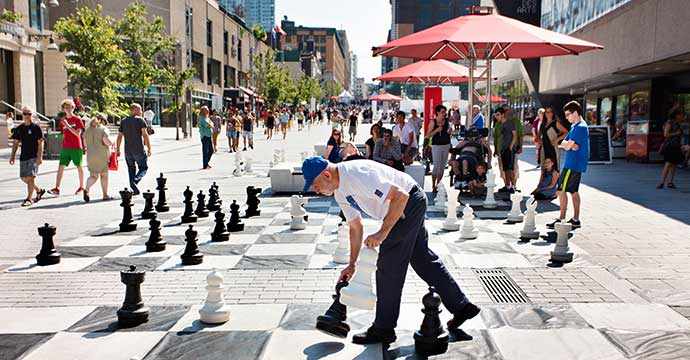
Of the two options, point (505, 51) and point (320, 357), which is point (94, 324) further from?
point (505, 51)

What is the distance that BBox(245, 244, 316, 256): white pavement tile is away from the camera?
7.48 meters

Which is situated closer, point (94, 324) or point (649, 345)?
point (649, 345)

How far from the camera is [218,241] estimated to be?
26.6 ft

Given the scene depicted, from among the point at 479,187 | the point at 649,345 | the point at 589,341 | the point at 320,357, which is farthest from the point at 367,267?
the point at 479,187

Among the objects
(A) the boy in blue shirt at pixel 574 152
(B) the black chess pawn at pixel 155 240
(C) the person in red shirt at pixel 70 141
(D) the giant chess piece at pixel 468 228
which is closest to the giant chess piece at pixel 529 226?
(D) the giant chess piece at pixel 468 228

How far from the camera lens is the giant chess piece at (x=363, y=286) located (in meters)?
4.09

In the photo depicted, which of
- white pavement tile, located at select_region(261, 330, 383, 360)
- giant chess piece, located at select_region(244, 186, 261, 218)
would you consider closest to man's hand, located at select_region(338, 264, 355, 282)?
white pavement tile, located at select_region(261, 330, 383, 360)

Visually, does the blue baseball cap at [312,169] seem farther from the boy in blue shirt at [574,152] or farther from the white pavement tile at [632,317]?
the boy in blue shirt at [574,152]

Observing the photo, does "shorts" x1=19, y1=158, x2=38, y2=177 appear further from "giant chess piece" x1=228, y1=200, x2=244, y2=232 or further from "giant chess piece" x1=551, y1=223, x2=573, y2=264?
"giant chess piece" x1=551, y1=223, x2=573, y2=264

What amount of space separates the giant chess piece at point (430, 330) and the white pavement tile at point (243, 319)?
126 centimetres

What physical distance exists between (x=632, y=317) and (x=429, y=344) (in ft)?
6.60

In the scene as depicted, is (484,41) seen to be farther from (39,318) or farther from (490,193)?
(39,318)

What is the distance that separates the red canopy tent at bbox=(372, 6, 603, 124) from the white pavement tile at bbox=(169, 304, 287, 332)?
21.3 feet

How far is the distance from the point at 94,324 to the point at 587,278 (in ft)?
15.8
